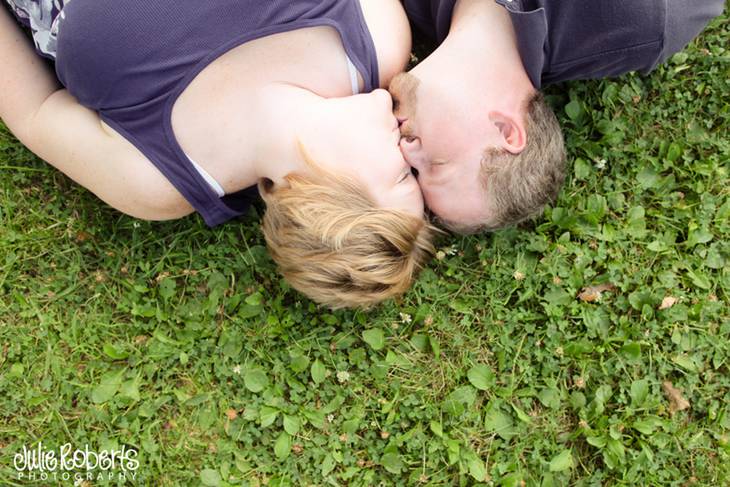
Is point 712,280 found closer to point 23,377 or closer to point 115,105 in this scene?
point 115,105

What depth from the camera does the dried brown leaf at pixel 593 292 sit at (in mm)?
3137

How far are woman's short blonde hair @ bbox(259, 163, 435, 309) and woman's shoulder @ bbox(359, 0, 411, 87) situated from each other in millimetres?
656

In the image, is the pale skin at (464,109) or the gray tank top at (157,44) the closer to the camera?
the gray tank top at (157,44)

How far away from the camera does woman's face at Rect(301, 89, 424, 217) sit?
2.52 metres

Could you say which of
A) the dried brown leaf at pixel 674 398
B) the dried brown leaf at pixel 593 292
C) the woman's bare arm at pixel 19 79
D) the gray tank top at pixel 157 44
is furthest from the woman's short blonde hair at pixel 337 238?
the dried brown leaf at pixel 674 398

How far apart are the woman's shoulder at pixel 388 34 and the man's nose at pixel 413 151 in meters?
0.37

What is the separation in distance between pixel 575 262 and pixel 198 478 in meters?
2.23

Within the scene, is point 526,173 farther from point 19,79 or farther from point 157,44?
point 19,79

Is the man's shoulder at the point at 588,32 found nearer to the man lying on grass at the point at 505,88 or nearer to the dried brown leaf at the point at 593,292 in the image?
the man lying on grass at the point at 505,88

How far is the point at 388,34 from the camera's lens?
2.79 m

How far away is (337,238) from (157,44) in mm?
1072

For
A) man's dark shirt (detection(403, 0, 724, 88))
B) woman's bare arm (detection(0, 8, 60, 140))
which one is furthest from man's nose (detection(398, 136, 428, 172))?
woman's bare arm (detection(0, 8, 60, 140))

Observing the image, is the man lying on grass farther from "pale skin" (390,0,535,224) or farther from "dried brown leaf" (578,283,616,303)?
"dried brown leaf" (578,283,616,303)

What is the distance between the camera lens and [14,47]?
2846mm
